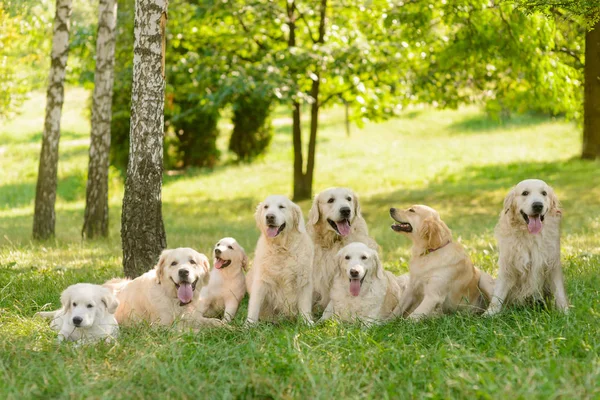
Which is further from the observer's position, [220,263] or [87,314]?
[220,263]

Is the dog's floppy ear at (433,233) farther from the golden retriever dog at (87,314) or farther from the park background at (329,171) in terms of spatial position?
the golden retriever dog at (87,314)

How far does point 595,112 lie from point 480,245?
736cm

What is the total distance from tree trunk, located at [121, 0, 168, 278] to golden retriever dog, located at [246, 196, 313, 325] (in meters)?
1.51

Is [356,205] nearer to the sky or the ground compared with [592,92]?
nearer to the ground

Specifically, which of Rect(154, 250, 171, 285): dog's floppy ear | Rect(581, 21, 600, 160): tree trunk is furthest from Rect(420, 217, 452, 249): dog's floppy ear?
Rect(581, 21, 600, 160): tree trunk

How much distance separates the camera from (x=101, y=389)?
174 inches

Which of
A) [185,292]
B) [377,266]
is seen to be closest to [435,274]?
[377,266]

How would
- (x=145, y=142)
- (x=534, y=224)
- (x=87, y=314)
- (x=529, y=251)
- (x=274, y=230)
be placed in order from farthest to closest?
(x=145, y=142) < (x=274, y=230) < (x=529, y=251) < (x=534, y=224) < (x=87, y=314)

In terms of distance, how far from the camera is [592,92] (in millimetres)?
15828

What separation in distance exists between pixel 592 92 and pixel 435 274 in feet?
35.1

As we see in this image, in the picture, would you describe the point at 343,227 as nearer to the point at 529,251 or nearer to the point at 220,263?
the point at 220,263

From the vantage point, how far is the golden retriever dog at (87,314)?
5590 mm

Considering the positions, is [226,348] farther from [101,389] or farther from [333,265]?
[333,265]

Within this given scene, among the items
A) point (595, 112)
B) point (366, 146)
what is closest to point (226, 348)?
point (595, 112)
